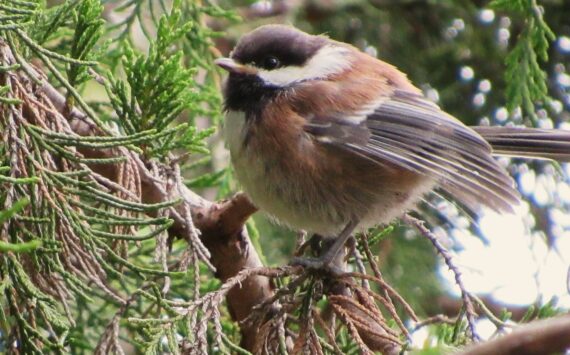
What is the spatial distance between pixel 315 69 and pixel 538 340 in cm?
244

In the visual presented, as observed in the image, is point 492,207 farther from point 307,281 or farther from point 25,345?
A: point 25,345

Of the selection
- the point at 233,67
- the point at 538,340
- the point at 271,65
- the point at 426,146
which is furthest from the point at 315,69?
the point at 538,340

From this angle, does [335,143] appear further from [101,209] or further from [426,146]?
[101,209]

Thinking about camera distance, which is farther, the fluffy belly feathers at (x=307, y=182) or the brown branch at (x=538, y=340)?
the fluffy belly feathers at (x=307, y=182)

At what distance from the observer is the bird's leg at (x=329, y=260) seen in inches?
121

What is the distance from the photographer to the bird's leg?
3.06m

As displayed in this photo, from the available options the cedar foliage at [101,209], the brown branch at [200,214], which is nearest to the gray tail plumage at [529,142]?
the cedar foliage at [101,209]

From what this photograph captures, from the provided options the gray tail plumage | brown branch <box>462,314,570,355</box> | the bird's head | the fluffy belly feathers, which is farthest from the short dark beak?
brown branch <box>462,314,570,355</box>

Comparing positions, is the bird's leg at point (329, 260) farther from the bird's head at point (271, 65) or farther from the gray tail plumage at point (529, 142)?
the gray tail plumage at point (529, 142)

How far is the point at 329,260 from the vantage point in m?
3.11

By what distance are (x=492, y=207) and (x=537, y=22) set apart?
97 centimetres

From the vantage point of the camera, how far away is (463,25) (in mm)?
5523

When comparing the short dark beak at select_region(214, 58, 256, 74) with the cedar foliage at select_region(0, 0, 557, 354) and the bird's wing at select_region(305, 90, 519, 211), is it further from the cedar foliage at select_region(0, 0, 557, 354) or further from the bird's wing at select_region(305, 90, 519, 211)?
the cedar foliage at select_region(0, 0, 557, 354)

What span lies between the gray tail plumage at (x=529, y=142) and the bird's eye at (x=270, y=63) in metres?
0.98
